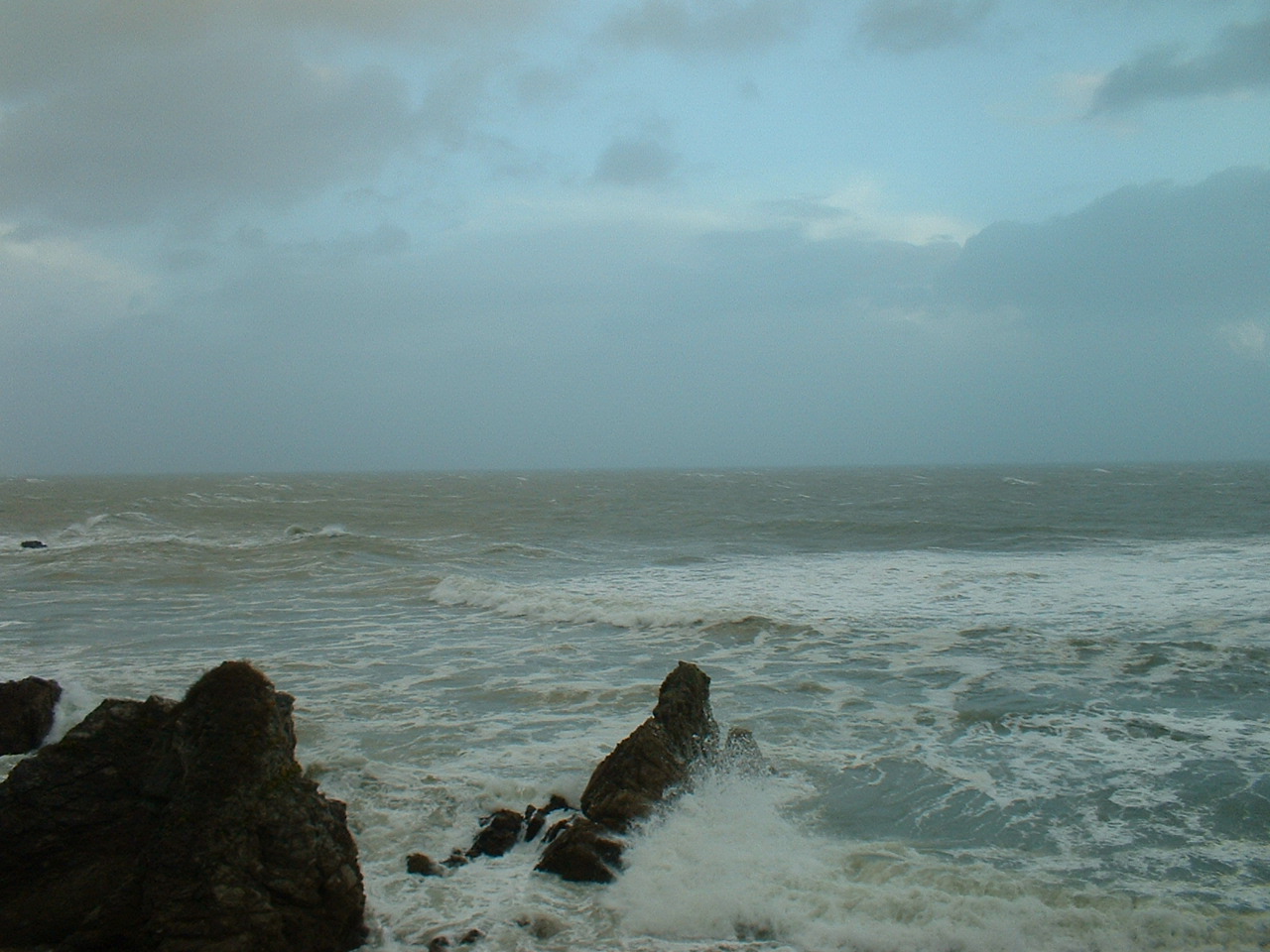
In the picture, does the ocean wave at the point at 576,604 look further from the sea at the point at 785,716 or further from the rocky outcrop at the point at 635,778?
the rocky outcrop at the point at 635,778

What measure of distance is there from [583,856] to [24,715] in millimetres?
7265

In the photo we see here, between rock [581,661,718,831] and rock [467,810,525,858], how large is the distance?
71 cm

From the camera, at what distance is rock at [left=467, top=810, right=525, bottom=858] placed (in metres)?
7.80

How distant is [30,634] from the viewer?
17562 mm

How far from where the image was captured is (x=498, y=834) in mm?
7996

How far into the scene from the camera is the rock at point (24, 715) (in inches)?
396

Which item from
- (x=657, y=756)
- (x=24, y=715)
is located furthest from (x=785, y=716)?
(x=24, y=715)

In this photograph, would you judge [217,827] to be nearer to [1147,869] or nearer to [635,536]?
[1147,869]

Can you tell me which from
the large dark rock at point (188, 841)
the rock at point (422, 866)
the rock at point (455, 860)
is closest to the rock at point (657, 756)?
the rock at point (455, 860)

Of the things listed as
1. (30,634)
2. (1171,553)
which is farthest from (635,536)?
(30,634)

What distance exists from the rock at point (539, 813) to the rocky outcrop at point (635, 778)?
0.72ft

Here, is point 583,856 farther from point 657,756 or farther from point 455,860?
point 657,756

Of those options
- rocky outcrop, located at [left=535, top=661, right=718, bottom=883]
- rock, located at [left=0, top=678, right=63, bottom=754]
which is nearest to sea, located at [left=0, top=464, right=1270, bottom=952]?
rocky outcrop, located at [left=535, top=661, right=718, bottom=883]

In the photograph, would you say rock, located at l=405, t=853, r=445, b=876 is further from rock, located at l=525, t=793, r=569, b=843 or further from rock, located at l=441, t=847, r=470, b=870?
rock, located at l=525, t=793, r=569, b=843
